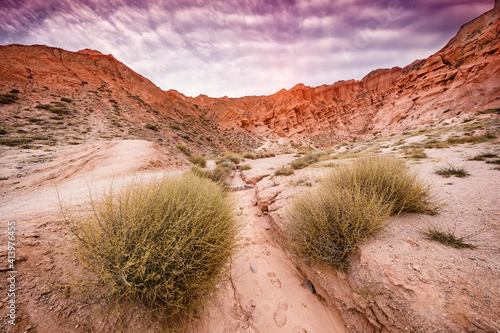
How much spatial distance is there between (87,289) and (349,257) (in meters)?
2.49

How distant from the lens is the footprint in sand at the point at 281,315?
1.72 m

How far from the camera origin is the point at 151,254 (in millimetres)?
1264

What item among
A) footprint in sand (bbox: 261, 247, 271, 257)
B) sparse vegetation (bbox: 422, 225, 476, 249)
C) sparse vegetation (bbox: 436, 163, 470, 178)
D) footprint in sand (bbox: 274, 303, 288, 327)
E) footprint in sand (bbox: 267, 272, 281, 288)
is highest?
sparse vegetation (bbox: 436, 163, 470, 178)

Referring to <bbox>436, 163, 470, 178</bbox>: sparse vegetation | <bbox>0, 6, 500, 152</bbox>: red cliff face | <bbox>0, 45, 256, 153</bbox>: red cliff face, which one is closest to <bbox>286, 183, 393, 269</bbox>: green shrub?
<bbox>436, 163, 470, 178</bbox>: sparse vegetation

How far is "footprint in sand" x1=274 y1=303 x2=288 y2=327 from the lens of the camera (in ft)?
5.63

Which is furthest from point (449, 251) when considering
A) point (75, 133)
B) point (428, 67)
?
point (428, 67)

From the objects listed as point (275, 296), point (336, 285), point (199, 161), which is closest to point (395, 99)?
point (199, 161)

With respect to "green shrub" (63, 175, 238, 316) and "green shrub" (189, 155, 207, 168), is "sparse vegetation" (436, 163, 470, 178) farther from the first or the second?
"green shrub" (189, 155, 207, 168)

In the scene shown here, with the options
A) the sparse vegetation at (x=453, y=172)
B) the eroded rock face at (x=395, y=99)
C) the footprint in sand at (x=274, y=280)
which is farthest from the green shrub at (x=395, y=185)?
the eroded rock face at (x=395, y=99)

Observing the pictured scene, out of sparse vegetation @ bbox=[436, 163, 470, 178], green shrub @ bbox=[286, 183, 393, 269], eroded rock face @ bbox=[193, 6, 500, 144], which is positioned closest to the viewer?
green shrub @ bbox=[286, 183, 393, 269]

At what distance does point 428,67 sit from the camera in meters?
24.8

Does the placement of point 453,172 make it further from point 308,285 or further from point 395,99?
point 395,99

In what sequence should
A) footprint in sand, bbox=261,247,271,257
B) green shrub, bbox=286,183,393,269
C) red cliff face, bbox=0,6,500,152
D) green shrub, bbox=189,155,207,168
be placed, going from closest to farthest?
1. green shrub, bbox=286,183,393,269
2. footprint in sand, bbox=261,247,271,257
3. green shrub, bbox=189,155,207,168
4. red cliff face, bbox=0,6,500,152

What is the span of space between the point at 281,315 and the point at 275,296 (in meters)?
0.21
